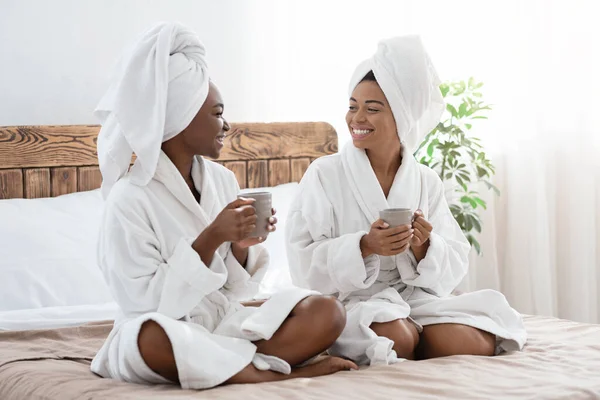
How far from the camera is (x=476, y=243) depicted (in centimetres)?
393

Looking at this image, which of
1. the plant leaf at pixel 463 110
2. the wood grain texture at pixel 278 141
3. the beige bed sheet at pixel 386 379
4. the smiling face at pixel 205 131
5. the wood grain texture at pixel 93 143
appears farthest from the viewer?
the plant leaf at pixel 463 110

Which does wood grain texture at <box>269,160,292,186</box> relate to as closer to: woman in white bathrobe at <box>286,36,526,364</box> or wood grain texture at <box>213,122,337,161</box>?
wood grain texture at <box>213,122,337,161</box>

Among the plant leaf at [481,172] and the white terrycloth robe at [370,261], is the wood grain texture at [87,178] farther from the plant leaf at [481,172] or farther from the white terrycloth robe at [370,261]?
the plant leaf at [481,172]

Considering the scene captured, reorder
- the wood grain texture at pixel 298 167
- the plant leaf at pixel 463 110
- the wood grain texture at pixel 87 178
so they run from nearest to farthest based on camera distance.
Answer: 1. the wood grain texture at pixel 87 178
2. the wood grain texture at pixel 298 167
3. the plant leaf at pixel 463 110

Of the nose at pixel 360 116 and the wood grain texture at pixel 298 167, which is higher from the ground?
the nose at pixel 360 116

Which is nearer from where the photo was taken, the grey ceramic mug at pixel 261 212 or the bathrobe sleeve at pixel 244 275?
the grey ceramic mug at pixel 261 212

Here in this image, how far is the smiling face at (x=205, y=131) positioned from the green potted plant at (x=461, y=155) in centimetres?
183

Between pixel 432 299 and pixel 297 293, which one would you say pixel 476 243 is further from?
pixel 297 293

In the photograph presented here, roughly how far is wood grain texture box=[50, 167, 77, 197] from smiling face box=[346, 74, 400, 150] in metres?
1.22

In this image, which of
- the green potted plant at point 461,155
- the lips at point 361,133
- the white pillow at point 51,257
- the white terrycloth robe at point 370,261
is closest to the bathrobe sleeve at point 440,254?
the white terrycloth robe at point 370,261

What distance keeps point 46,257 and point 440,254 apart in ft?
4.06

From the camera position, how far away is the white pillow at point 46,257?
2701 millimetres

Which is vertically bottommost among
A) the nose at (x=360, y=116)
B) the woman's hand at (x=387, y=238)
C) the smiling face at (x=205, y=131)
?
the woman's hand at (x=387, y=238)

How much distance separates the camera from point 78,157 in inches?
128
